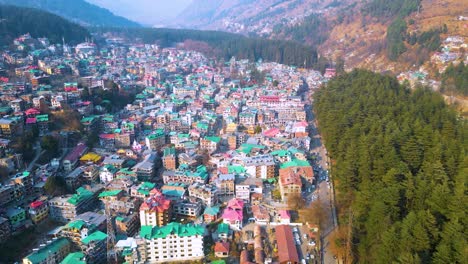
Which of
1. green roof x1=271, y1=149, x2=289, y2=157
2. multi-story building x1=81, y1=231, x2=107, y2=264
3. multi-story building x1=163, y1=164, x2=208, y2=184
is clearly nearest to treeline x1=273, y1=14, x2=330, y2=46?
green roof x1=271, y1=149, x2=289, y2=157

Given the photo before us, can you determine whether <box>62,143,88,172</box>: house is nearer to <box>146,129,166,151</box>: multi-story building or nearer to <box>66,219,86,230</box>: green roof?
<box>146,129,166,151</box>: multi-story building

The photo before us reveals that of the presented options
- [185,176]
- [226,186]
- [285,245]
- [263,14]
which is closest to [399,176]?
[285,245]

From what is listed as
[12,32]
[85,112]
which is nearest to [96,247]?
[85,112]

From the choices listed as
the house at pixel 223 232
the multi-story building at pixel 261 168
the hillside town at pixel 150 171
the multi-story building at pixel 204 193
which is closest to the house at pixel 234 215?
the hillside town at pixel 150 171

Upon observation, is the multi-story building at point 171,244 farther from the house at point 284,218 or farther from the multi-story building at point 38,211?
the multi-story building at point 38,211

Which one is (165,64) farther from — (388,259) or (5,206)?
(388,259)

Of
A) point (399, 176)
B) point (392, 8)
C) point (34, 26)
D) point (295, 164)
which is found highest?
point (392, 8)

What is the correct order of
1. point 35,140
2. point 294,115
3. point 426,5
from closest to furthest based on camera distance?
point 35,140 < point 294,115 < point 426,5

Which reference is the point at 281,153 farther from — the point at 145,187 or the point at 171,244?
the point at 171,244
